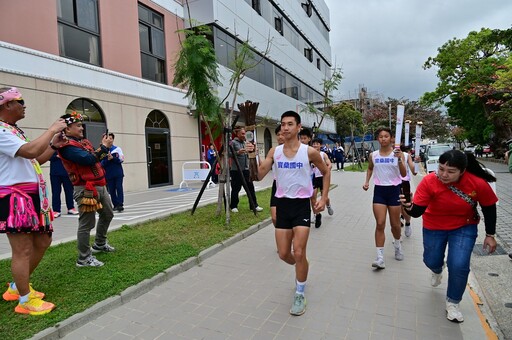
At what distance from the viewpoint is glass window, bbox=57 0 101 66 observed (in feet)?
33.2

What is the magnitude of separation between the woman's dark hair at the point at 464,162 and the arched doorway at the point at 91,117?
10211mm

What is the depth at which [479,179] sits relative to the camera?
2.98m

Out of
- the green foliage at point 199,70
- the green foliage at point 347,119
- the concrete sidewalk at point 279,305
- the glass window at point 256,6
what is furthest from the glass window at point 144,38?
the green foliage at point 347,119

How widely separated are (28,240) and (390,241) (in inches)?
203

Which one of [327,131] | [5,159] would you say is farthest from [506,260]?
[327,131]

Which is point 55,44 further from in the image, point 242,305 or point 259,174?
point 242,305

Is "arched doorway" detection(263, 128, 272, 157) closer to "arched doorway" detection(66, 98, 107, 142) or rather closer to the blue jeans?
"arched doorway" detection(66, 98, 107, 142)

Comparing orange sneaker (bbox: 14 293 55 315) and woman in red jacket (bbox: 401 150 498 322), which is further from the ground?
woman in red jacket (bbox: 401 150 498 322)

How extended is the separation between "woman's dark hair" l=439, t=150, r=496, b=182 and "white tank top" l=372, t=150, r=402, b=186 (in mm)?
1360

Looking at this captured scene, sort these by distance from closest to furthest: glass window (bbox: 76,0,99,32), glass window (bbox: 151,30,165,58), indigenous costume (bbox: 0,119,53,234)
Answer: indigenous costume (bbox: 0,119,53,234)
glass window (bbox: 76,0,99,32)
glass window (bbox: 151,30,165,58)

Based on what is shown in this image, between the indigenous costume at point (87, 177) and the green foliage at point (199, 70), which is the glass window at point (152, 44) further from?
the indigenous costume at point (87, 177)

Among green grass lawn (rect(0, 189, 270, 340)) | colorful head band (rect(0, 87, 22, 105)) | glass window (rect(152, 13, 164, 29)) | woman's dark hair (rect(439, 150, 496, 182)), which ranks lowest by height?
green grass lawn (rect(0, 189, 270, 340))

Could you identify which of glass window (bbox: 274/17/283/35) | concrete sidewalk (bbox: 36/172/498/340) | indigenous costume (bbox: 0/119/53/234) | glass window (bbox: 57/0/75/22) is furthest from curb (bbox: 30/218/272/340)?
glass window (bbox: 274/17/283/35)

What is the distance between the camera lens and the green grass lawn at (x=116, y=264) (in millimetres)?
3070
